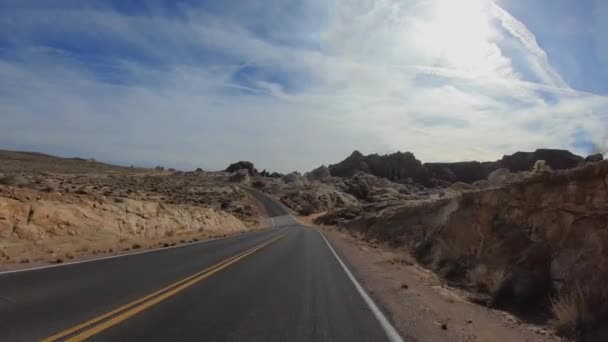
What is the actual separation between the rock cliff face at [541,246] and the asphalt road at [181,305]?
3409 millimetres

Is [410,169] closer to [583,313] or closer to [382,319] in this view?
[583,313]

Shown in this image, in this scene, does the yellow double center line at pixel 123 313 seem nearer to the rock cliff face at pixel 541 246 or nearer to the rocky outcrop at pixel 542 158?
the rock cliff face at pixel 541 246

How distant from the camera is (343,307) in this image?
9.09 metres

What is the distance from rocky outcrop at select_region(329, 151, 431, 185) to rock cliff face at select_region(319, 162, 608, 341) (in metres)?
127

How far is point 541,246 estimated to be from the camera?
461 inches

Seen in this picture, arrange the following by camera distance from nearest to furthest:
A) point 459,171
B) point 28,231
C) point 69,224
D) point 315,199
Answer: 1. point 28,231
2. point 69,224
3. point 315,199
4. point 459,171

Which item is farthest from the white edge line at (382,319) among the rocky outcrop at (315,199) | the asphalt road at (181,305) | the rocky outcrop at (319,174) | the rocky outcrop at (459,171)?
the rocky outcrop at (319,174)

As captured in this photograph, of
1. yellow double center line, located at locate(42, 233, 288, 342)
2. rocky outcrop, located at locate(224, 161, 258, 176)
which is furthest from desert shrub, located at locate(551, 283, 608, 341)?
rocky outcrop, located at locate(224, 161, 258, 176)

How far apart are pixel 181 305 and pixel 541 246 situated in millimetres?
8669

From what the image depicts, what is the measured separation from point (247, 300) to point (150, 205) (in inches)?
786

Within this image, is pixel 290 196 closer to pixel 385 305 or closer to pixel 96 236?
pixel 96 236

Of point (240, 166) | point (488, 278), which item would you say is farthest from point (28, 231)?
point (240, 166)

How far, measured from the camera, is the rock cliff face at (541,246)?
29.3ft

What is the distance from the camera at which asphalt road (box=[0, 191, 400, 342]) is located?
257 inches
